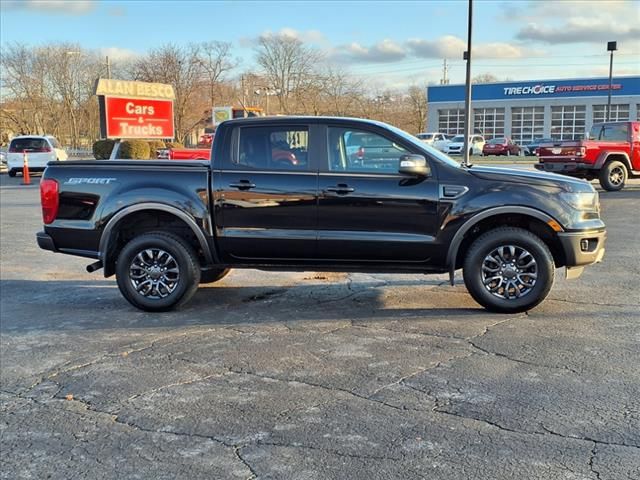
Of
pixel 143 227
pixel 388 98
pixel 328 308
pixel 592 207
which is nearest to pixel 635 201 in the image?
pixel 592 207

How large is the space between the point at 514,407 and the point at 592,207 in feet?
9.53

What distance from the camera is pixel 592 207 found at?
615cm

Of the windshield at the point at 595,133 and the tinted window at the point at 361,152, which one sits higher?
the windshield at the point at 595,133

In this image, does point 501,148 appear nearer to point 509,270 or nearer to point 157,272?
point 509,270

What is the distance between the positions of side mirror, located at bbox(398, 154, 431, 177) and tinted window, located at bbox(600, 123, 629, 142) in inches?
552

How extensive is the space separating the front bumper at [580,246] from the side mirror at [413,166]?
1.40 meters

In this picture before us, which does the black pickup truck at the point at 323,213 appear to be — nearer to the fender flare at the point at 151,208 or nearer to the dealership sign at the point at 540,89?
the fender flare at the point at 151,208

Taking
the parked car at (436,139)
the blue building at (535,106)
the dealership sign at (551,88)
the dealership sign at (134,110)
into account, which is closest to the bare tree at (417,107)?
the blue building at (535,106)

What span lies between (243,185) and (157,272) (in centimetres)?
123

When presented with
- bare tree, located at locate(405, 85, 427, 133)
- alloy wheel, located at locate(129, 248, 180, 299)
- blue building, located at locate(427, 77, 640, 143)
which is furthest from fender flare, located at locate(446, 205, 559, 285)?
bare tree, located at locate(405, 85, 427, 133)

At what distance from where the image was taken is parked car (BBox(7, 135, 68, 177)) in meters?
27.3

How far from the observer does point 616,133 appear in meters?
18.1

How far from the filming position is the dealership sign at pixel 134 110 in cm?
2002

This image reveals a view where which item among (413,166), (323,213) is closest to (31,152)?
→ (323,213)
